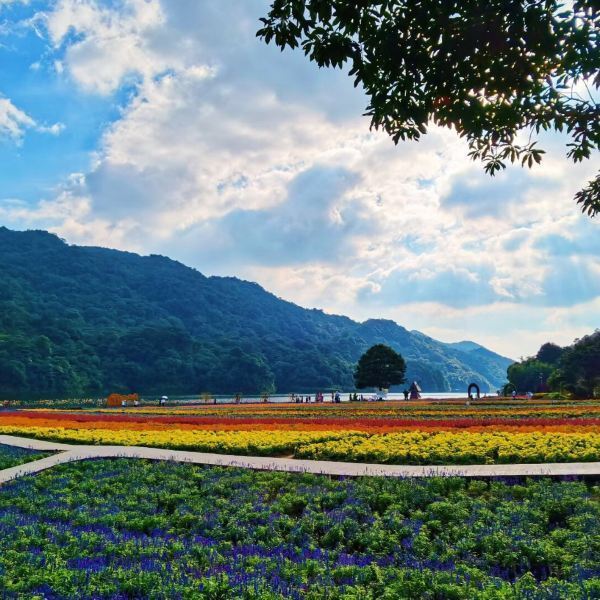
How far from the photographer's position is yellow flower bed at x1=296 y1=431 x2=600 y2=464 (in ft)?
44.8

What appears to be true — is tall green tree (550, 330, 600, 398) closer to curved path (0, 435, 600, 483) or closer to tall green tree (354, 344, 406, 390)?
tall green tree (354, 344, 406, 390)

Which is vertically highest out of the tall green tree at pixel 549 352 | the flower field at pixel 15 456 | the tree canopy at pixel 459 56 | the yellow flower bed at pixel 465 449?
the tree canopy at pixel 459 56

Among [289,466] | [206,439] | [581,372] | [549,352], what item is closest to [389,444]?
[289,466]

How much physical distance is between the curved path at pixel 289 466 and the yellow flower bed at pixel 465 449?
69 centimetres

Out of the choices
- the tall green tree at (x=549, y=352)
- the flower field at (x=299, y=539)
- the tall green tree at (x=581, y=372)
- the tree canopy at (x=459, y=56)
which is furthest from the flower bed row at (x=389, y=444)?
the tall green tree at (x=549, y=352)

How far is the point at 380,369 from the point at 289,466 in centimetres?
6712

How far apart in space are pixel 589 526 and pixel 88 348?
153848 mm

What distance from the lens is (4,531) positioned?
9.29m

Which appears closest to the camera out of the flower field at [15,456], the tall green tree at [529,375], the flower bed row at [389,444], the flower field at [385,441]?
the flower bed row at [389,444]

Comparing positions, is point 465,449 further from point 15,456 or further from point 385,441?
point 15,456

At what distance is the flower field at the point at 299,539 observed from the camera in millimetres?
6422

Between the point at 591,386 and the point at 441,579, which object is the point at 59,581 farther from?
the point at 591,386

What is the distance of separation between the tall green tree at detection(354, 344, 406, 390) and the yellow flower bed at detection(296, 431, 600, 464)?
63.0 metres

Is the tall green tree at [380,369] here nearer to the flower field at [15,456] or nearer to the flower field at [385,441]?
the flower field at [385,441]
